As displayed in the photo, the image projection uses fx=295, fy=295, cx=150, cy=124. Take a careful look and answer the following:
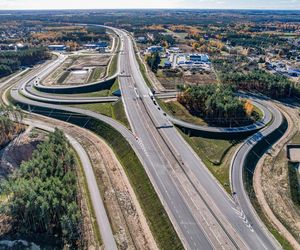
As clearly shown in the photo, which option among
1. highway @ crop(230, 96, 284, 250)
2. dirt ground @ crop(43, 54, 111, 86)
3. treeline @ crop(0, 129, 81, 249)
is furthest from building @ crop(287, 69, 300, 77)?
treeline @ crop(0, 129, 81, 249)

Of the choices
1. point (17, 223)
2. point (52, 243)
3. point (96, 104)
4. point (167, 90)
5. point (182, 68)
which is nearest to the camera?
point (52, 243)

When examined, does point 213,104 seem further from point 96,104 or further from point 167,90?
point 96,104

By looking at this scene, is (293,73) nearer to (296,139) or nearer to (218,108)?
(296,139)

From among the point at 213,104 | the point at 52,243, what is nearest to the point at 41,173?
the point at 52,243

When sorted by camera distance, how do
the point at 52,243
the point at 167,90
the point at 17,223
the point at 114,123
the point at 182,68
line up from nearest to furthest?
the point at 52,243, the point at 17,223, the point at 114,123, the point at 167,90, the point at 182,68

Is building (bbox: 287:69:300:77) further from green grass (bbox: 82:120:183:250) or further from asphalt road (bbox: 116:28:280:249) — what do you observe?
green grass (bbox: 82:120:183:250)

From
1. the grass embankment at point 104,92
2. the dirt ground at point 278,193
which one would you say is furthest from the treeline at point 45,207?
the grass embankment at point 104,92

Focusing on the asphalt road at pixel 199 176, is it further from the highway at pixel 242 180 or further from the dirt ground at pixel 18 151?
the dirt ground at pixel 18 151
